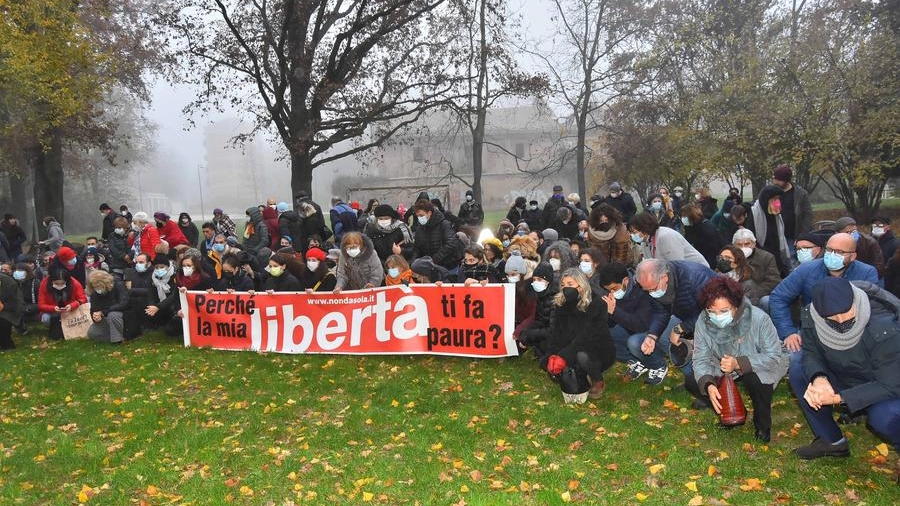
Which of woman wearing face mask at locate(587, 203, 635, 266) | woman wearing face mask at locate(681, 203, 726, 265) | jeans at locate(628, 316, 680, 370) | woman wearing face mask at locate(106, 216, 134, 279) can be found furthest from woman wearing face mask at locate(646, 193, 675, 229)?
woman wearing face mask at locate(106, 216, 134, 279)

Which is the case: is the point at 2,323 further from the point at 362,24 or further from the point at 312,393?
the point at 362,24

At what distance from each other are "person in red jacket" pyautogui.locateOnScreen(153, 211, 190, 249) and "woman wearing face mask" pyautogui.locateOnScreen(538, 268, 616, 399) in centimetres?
1019

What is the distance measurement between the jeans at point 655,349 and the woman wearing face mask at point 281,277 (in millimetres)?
5693

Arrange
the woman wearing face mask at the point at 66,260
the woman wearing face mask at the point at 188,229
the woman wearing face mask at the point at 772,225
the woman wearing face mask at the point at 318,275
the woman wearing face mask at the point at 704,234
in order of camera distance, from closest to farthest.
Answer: the woman wearing face mask at the point at 772,225, the woman wearing face mask at the point at 704,234, the woman wearing face mask at the point at 318,275, the woman wearing face mask at the point at 66,260, the woman wearing face mask at the point at 188,229

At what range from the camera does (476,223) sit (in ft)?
55.6

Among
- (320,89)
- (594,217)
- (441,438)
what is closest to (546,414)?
(441,438)

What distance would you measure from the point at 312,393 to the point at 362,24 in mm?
16616

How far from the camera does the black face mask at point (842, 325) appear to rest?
16.0 feet

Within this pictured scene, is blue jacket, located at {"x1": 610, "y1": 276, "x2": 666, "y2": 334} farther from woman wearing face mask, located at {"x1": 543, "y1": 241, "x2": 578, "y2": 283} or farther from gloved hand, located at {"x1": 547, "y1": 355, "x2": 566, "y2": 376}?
woman wearing face mask, located at {"x1": 543, "y1": 241, "x2": 578, "y2": 283}

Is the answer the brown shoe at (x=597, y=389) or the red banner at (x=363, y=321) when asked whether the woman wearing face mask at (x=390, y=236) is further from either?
the brown shoe at (x=597, y=389)

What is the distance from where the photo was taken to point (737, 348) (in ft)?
19.5

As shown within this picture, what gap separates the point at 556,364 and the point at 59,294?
1020 cm

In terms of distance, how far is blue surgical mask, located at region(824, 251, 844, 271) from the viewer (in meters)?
5.91

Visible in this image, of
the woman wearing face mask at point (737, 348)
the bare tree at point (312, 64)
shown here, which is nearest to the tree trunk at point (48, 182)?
the bare tree at point (312, 64)
